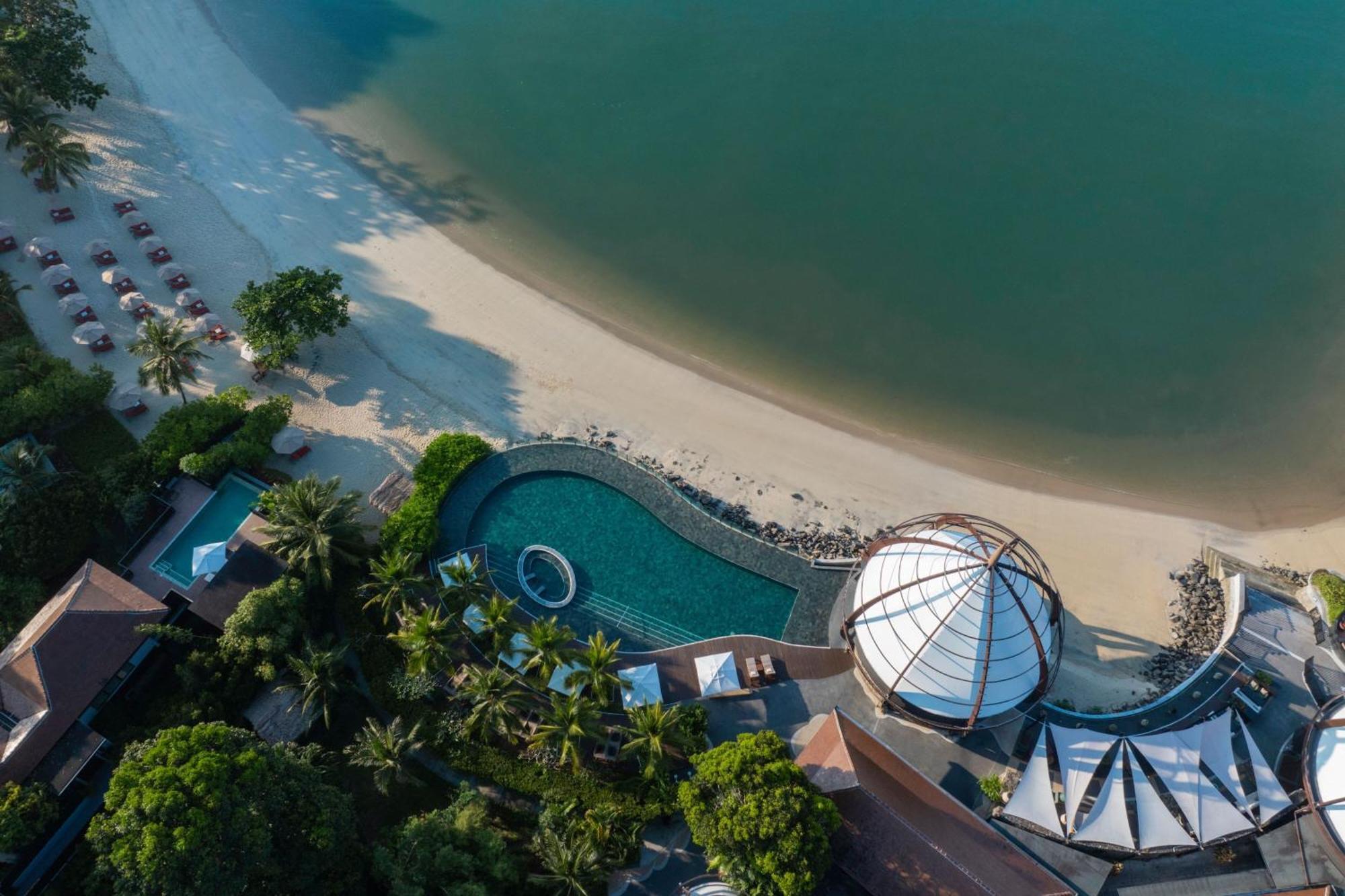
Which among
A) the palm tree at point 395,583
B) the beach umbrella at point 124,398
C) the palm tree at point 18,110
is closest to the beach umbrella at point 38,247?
the palm tree at point 18,110

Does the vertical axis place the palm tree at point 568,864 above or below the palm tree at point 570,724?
below

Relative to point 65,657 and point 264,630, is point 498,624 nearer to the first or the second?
point 264,630

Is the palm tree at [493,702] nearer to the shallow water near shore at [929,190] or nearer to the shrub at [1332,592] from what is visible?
the shallow water near shore at [929,190]

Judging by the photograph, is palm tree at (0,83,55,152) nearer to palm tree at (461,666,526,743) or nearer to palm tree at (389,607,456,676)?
palm tree at (389,607,456,676)

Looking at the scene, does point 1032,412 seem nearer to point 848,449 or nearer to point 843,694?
point 848,449

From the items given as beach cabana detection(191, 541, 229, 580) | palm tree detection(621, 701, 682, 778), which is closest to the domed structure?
palm tree detection(621, 701, 682, 778)

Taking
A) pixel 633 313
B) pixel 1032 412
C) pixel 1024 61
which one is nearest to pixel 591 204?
pixel 633 313
